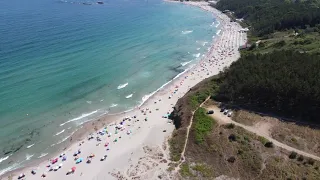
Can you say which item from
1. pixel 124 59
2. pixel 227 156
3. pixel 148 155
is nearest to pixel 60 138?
pixel 148 155

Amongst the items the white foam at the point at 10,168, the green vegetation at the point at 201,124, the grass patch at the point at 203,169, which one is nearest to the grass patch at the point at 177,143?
the green vegetation at the point at 201,124

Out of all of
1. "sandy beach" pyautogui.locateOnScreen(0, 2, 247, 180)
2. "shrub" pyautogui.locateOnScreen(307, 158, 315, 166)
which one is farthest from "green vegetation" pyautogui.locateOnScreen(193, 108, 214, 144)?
"shrub" pyautogui.locateOnScreen(307, 158, 315, 166)

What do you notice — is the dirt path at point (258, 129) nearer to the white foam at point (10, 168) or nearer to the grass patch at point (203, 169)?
the grass patch at point (203, 169)

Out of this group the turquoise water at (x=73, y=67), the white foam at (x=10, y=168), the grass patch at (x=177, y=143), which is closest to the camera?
the grass patch at (x=177, y=143)

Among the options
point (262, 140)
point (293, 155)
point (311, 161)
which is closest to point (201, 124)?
point (262, 140)

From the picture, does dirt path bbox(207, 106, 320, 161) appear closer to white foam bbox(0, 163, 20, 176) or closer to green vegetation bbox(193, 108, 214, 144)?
green vegetation bbox(193, 108, 214, 144)

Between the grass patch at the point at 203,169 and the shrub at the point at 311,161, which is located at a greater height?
the shrub at the point at 311,161
